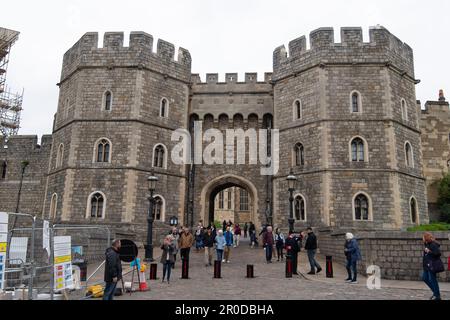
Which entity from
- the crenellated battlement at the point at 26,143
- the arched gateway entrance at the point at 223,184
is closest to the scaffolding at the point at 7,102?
the crenellated battlement at the point at 26,143

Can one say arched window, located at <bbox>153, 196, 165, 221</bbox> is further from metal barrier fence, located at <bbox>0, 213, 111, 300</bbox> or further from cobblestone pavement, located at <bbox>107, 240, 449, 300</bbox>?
cobblestone pavement, located at <bbox>107, 240, 449, 300</bbox>

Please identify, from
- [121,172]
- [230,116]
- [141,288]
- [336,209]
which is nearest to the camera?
[141,288]

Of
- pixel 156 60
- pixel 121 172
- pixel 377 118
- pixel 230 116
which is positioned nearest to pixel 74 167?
pixel 121 172

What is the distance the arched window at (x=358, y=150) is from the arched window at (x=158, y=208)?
10.4 m

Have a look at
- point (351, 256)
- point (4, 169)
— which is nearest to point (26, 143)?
point (4, 169)

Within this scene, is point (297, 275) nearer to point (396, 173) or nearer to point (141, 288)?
point (141, 288)

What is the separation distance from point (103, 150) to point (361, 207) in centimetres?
1377

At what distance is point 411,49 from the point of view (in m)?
21.3

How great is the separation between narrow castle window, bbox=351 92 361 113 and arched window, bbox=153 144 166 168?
34.7ft

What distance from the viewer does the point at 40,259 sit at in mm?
10648

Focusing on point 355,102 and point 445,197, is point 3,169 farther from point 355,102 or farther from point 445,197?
point 445,197

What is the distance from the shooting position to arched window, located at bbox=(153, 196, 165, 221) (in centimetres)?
1938

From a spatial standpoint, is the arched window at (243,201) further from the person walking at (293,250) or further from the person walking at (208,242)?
the person walking at (293,250)

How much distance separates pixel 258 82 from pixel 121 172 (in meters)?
10.0
